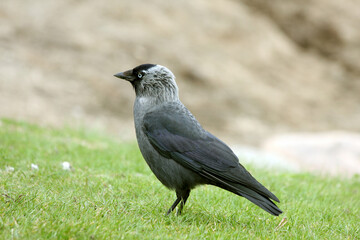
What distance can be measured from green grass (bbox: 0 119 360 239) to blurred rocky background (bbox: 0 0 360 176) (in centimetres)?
548

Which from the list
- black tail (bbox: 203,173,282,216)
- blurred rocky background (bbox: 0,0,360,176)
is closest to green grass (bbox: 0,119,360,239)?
black tail (bbox: 203,173,282,216)

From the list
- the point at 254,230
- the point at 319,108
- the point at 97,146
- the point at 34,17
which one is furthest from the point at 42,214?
the point at 319,108

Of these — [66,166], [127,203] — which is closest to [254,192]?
[127,203]

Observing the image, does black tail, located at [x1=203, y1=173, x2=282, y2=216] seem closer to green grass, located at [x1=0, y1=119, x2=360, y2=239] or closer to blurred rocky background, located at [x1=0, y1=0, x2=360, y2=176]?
green grass, located at [x1=0, y1=119, x2=360, y2=239]

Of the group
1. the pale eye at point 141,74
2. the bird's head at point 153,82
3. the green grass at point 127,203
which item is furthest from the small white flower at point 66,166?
the pale eye at point 141,74

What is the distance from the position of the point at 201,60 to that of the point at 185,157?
41.5 ft

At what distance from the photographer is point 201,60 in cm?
1686

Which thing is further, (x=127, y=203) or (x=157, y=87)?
(x=157, y=87)

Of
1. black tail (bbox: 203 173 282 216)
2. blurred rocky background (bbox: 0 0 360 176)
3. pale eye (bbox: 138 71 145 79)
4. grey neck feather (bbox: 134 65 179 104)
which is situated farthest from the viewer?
blurred rocky background (bbox: 0 0 360 176)

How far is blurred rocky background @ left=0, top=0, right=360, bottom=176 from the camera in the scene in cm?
1396

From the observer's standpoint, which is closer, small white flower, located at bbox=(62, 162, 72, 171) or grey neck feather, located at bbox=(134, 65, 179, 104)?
grey neck feather, located at bbox=(134, 65, 179, 104)

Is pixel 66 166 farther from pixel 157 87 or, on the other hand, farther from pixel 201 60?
pixel 201 60

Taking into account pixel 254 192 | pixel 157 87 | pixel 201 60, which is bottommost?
pixel 254 192

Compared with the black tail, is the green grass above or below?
below
